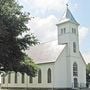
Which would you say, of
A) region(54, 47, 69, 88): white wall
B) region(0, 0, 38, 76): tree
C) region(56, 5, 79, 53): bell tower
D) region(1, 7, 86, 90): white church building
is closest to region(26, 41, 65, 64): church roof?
region(1, 7, 86, 90): white church building

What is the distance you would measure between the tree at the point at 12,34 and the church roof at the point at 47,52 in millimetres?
27191

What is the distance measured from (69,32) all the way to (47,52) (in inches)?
267

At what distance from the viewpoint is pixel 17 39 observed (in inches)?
1145

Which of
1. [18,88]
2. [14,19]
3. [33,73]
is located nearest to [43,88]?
[18,88]

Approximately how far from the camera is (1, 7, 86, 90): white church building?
58.1 meters

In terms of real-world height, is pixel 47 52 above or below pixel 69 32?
below

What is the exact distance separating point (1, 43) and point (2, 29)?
1870mm

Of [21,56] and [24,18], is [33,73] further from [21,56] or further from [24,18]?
[24,18]

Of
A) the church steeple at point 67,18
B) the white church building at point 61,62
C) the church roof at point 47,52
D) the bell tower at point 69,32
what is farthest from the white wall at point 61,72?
the church steeple at point 67,18

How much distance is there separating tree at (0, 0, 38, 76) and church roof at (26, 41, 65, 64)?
2719 cm

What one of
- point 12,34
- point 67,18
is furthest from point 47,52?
point 12,34

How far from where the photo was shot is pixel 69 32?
6238cm

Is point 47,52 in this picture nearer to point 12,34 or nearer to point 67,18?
point 67,18

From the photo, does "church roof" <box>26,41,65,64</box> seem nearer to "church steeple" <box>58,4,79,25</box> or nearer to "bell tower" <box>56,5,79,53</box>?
"bell tower" <box>56,5,79,53</box>
